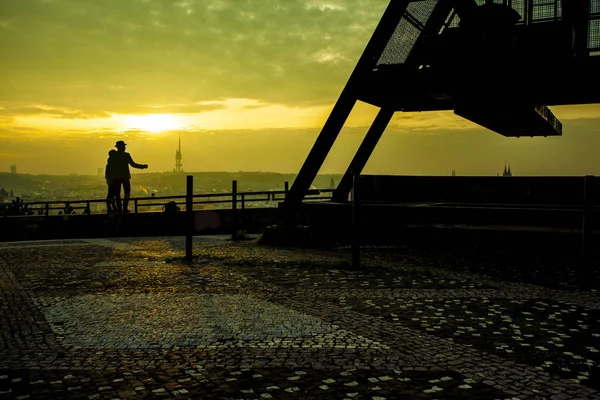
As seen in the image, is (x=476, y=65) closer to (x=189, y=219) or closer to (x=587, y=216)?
(x=587, y=216)

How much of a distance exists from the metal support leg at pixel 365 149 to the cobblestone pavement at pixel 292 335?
267 inches

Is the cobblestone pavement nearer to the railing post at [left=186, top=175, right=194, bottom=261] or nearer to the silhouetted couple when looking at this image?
the railing post at [left=186, top=175, right=194, bottom=261]

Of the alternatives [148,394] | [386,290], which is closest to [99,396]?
[148,394]

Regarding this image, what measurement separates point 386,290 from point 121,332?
154 inches

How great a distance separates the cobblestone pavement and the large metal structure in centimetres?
434

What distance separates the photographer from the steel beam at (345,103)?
13.4 m

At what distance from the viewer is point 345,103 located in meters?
13.7

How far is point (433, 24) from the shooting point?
14.4 metres

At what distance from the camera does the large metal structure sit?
1206 cm

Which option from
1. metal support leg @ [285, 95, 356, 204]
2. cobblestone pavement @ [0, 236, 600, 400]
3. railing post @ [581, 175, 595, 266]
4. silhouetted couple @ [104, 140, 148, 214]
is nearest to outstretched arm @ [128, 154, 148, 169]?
silhouetted couple @ [104, 140, 148, 214]

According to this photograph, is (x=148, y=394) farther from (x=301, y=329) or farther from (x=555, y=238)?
(x=555, y=238)

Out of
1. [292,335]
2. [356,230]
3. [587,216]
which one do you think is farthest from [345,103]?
[292,335]

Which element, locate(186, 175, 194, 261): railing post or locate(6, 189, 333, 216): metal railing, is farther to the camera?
locate(6, 189, 333, 216): metal railing

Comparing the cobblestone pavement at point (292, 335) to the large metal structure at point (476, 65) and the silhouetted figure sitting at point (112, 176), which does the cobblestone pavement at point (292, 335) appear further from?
the silhouetted figure sitting at point (112, 176)
